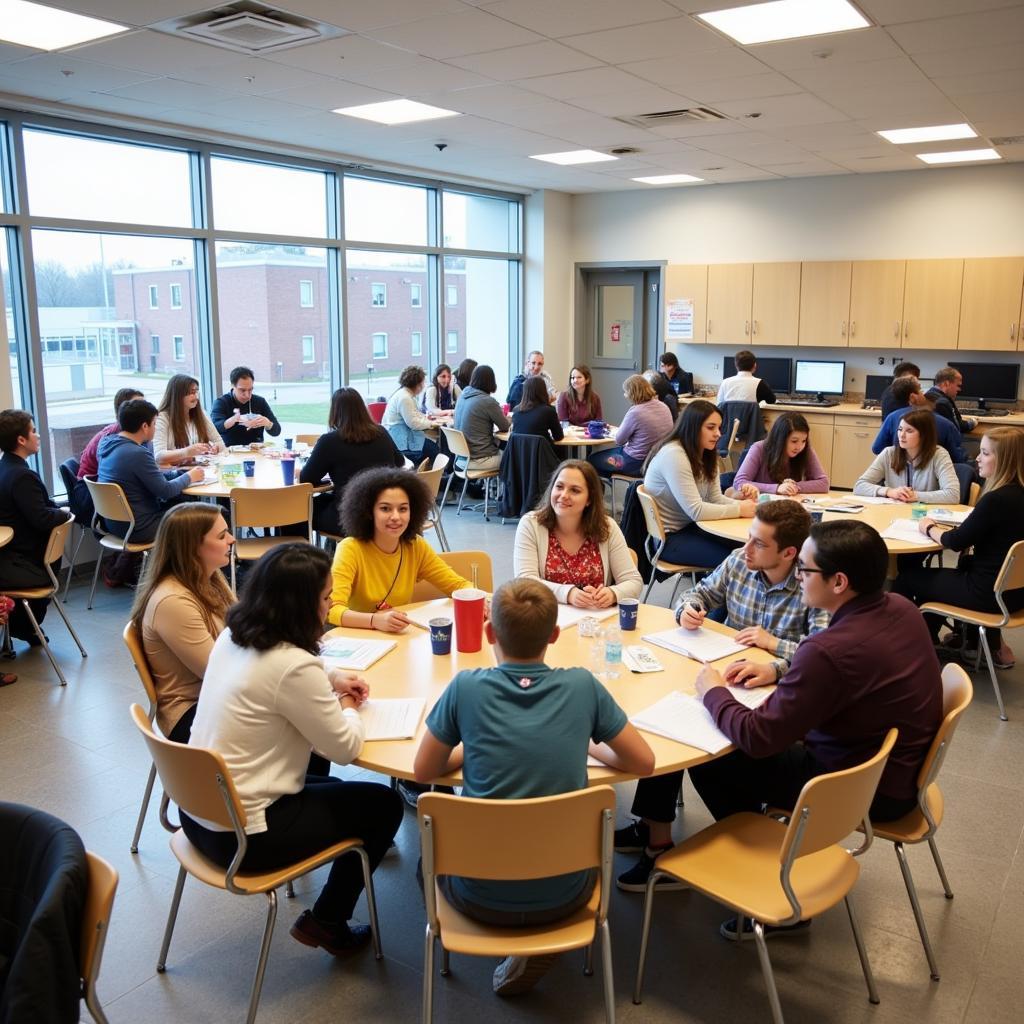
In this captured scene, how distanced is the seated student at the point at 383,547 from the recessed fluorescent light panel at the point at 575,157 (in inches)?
216

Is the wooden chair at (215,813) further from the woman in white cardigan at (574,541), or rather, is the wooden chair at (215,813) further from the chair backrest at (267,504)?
the chair backrest at (267,504)

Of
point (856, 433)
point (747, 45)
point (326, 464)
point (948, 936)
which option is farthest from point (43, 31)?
point (856, 433)

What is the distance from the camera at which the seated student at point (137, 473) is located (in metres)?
5.30

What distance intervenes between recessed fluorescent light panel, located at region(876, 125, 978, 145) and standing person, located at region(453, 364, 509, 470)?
3564 mm

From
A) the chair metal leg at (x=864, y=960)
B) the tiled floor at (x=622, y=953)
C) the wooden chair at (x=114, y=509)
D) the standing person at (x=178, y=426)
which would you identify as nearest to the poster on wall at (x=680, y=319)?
the standing person at (x=178, y=426)

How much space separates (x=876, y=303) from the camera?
9320mm

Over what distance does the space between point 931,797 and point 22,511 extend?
4.17 m

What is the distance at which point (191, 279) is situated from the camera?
7.40m

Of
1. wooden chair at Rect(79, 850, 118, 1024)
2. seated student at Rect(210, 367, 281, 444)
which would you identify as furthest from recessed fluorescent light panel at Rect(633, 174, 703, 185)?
wooden chair at Rect(79, 850, 118, 1024)

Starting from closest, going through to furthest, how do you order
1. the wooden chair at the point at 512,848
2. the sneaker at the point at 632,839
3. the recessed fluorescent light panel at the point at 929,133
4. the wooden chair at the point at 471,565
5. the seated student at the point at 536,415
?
the wooden chair at the point at 512,848 → the sneaker at the point at 632,839 → the wooden chair at the point at 471,565 → the recessed fluorescent light panel at the point at 929,133 → the seated student at the point at 536,415

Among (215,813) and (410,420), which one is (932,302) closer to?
(410,420)

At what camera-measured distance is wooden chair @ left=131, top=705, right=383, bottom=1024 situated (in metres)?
2.09

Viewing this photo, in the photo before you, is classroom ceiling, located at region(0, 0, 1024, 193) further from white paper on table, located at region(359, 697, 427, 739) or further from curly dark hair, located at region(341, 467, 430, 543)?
white paper on table, located at region(359, 697, 427, 739)

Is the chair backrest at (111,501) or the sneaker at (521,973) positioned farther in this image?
the chair backrest at (111,501)
